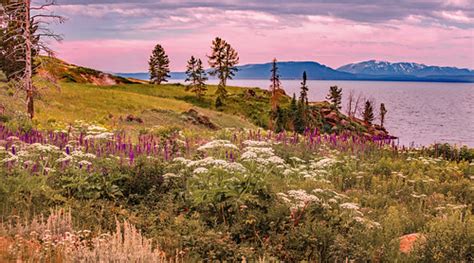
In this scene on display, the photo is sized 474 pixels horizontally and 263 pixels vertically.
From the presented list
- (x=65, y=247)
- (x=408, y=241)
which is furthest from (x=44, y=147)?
(x=408, y=241)

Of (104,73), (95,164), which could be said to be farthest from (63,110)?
(104,73)

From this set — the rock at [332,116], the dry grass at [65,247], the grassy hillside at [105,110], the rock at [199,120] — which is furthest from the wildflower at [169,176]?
the rock at [332,116]

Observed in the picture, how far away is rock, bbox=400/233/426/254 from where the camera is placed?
24.5ft

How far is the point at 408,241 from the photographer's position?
26.3ft

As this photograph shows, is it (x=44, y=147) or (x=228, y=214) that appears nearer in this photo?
(x=228, y=214)

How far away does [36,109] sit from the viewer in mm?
31312

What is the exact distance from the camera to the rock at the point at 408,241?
295 inches

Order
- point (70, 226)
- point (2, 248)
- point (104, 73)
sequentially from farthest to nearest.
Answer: point (104, 73), point (70, 226), point (2, 248)

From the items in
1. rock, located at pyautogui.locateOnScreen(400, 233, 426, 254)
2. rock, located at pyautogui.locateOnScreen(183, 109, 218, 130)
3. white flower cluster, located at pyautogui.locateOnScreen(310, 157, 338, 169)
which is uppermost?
white flower cluster, located at pyautogui.locateOnScreen(310, 157, 338, 169)

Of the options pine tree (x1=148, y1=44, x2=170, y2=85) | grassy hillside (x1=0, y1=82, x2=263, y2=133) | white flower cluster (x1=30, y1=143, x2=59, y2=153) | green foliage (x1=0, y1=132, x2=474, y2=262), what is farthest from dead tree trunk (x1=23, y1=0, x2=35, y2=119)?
pine tree (x1=148, y1=44, x2=170, y2=85)

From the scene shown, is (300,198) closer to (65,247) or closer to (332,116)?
(65,247)

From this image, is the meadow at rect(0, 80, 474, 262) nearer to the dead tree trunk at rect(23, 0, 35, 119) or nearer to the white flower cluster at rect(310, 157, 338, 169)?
the white flower cluster at rect(310, 157, 338, 169)

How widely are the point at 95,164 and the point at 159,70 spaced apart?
283 feet

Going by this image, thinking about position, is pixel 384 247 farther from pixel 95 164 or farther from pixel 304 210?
pixel 95 164
